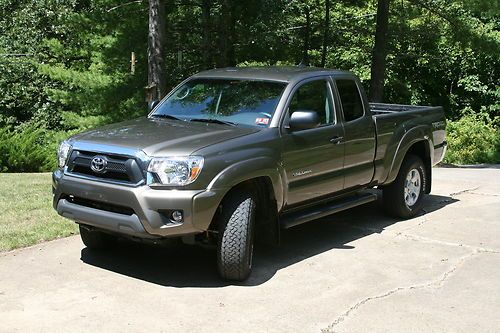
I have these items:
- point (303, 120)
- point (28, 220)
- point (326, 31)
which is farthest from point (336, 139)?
point (326, 31)

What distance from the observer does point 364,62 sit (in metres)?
23.7

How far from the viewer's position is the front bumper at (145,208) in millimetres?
4949

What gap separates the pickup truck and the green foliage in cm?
1222

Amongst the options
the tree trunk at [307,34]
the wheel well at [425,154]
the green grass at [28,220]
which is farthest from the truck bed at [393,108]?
the tree trunk at [307,34]

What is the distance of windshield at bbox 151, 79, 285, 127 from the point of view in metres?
6.05

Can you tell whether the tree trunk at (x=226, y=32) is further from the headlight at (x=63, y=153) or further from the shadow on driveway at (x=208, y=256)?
the headlight at (x=63, y=153)

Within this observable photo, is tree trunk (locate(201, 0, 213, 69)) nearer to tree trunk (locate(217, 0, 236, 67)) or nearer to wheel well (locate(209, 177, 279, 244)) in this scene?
tree trunk (locate(217, 0, 236, 67))

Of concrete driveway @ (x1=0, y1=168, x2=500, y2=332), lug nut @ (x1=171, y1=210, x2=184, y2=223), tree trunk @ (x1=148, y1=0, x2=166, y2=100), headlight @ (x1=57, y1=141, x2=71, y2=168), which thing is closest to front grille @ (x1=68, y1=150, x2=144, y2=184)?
headlight @ (x1=57, y1=141, x2=71, y2=168)

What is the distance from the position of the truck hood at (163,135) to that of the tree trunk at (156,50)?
5428mm

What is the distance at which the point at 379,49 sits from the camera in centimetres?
1605

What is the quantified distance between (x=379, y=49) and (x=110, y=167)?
12.1 m

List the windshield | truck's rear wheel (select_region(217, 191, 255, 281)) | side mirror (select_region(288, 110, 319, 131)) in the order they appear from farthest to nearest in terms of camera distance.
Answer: the windshield → side mirror (select_region(288, 110, 319, 131)) → truck's rear wheel (select_region(217, 191, 255, 281))

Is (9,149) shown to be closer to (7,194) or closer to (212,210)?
(7,194)

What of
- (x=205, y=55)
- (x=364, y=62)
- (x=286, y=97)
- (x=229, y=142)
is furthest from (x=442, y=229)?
(x=364, y=62)
